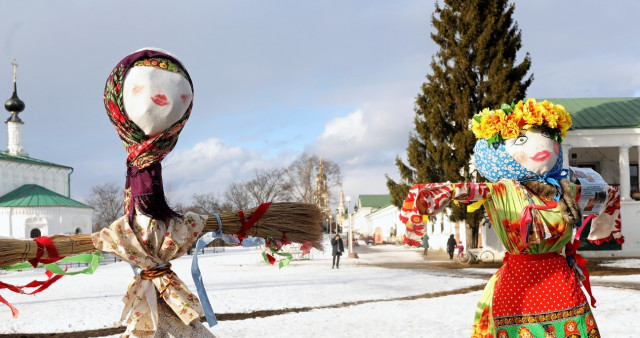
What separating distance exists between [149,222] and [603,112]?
87.3 ft

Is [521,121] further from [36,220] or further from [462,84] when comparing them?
[36,220]

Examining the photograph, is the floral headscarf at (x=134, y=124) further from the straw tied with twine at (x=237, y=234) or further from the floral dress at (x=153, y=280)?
the straw tied with twine at (x=237, y=234)

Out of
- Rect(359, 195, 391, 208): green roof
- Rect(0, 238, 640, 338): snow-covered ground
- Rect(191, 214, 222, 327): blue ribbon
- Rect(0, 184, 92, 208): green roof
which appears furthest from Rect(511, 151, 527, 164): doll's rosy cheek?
Rect(359, 195, 391, 208): green roof

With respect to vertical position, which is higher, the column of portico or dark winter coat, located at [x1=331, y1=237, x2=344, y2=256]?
the column of portico

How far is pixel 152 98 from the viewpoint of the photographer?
3137 mm

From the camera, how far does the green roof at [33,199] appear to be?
34531 millimetres

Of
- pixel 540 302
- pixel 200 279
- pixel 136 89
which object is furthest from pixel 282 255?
pixel 540 302

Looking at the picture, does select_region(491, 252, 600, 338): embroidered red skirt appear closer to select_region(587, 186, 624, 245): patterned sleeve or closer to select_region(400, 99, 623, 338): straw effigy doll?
select_region(400, 99, 623, 338): straw effigy doll

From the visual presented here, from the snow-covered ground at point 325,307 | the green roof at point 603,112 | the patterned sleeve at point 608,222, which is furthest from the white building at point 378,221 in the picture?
the patterned sleeve at point 608,222

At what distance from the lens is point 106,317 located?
9836 millimetres

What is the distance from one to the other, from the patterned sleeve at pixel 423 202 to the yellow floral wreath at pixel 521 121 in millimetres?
793

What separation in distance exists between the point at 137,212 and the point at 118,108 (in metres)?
0.61

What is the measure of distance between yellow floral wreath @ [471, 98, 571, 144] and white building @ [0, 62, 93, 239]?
33.0m

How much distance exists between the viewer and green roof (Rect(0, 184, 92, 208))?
34531 mm
